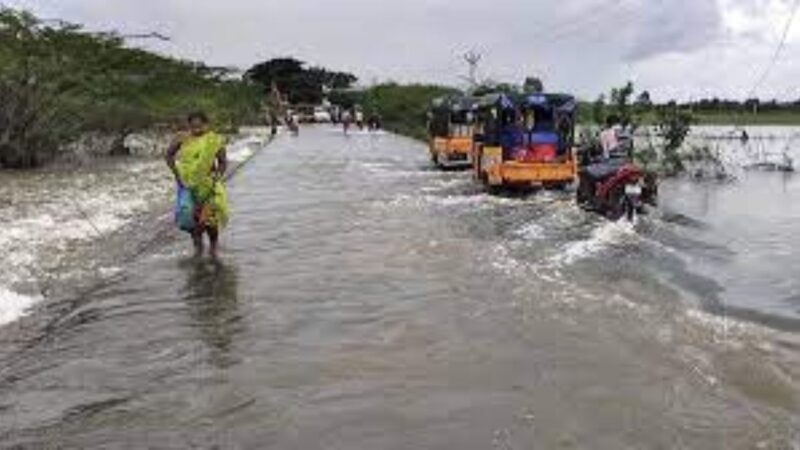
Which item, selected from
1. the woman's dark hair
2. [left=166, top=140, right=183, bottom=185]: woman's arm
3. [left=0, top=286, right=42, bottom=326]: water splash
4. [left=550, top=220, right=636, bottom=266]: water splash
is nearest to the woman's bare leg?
[left=166, top=140, right=183, bottom=185]: woman's arm

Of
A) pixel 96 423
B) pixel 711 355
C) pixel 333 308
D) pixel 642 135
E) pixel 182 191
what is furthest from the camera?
pixel 642 135

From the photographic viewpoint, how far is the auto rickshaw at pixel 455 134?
A: 126 ft

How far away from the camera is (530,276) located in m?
14.6

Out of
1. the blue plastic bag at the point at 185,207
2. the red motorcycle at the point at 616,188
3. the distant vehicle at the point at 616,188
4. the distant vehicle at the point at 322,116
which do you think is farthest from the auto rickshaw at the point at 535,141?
the distant vehicle at the point at 322,116

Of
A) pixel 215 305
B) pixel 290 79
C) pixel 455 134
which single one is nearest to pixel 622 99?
pixel 455 134

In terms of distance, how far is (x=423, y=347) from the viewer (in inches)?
415

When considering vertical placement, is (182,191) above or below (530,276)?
above

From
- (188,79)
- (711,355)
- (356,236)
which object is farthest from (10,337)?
(188,79)

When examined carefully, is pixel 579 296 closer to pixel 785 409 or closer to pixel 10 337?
pixel 785 409

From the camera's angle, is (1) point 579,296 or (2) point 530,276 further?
(2) point 530,276

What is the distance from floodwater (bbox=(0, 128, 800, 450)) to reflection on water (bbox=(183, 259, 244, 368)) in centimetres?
3

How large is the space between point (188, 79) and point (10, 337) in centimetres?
6038

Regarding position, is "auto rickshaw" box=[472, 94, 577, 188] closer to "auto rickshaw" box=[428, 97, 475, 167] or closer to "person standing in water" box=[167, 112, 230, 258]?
"auto rickshaw" box=[428, 97, 475, 167]

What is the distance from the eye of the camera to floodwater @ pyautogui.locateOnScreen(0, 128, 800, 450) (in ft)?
26.6
